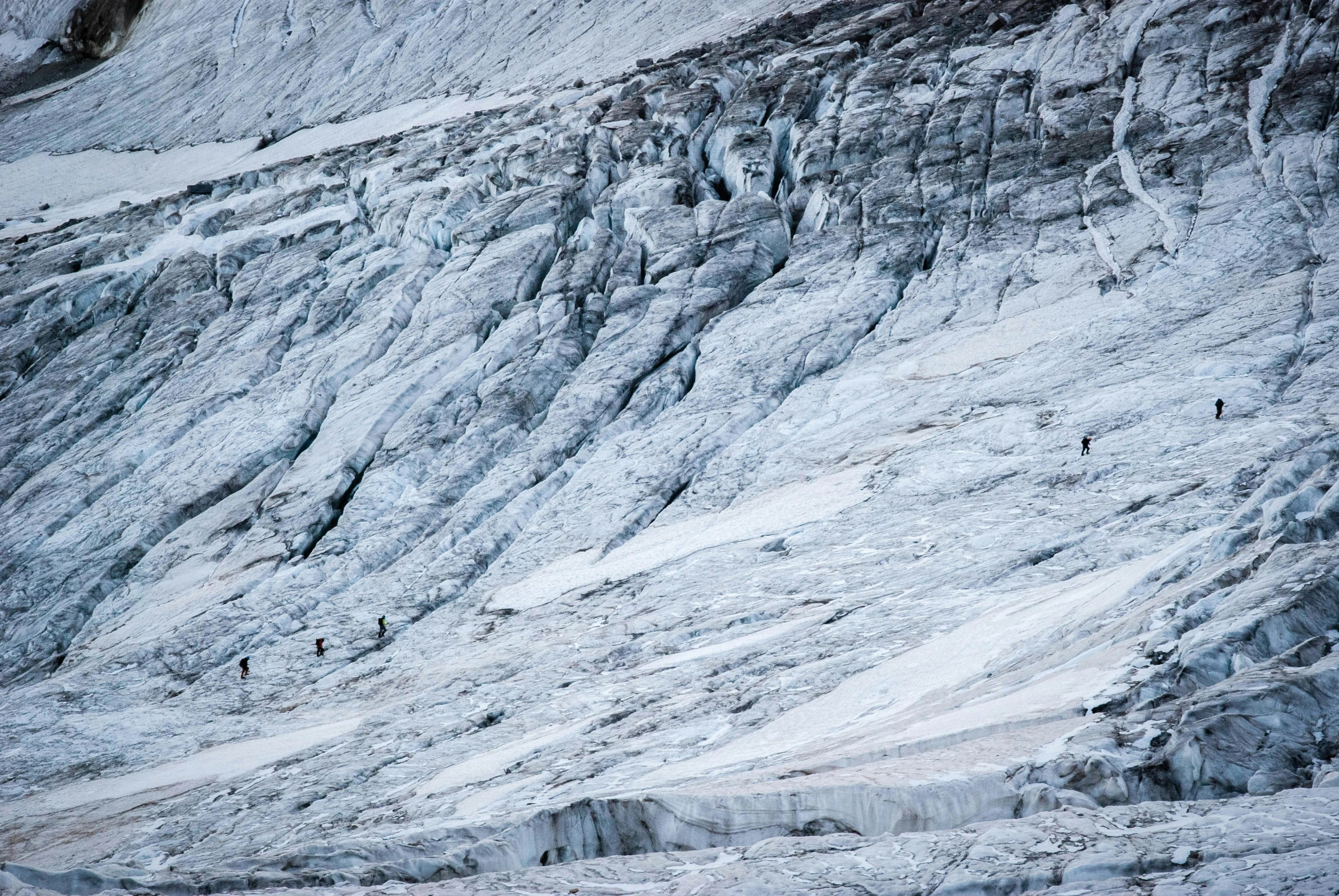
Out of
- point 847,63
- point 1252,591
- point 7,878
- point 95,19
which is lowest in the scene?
point 1252,591

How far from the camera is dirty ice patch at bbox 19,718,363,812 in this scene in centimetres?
2898

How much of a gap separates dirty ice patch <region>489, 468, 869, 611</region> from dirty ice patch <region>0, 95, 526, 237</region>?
46690mm

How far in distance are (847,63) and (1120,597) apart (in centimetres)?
5031

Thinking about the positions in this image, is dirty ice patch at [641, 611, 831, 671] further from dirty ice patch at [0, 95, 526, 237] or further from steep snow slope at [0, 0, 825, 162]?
steep snow slope at [0, 0, 825, 162]

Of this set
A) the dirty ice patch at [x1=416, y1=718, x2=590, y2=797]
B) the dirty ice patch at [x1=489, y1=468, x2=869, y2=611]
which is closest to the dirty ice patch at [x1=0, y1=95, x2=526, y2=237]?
the dirty ice patch at [x1=489, y1=468, x2=869, y2=611]

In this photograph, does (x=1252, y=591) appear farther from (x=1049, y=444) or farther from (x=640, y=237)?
(x=640, y=237)

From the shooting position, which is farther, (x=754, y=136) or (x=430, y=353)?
(x=754, y=136)

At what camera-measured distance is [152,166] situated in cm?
8431

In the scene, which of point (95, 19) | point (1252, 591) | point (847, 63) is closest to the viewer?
point (1252, 591)

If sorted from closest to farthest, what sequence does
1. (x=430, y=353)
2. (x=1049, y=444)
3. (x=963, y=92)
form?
1. (x=1049, y=444)
2. (x=430, y=353)
3. (x=963, y=92)

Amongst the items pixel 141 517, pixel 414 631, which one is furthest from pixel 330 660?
pixel 141 517

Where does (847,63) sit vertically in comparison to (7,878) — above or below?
above

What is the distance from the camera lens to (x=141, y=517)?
44781 mm

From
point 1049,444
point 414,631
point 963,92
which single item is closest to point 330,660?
point 414,631
